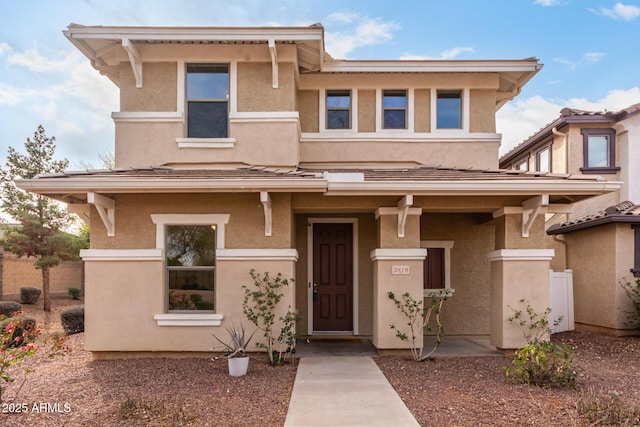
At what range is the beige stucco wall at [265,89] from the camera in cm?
912

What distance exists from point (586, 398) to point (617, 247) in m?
6.22

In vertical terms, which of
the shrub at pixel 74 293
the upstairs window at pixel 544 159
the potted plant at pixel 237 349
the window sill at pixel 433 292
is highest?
the upstairs window at pixel 544 159

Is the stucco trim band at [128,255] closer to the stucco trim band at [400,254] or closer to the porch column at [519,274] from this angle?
the stucco trim band at [400,254]

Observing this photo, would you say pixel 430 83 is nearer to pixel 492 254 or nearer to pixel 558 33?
pixel 492 254

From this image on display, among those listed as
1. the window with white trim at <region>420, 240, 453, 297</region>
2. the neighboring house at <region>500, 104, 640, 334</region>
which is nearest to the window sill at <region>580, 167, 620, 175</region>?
the neighboring house at <region>500, 104, 640, 334</region>

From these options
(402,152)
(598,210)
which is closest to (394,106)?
(402,152)

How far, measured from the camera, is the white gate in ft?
37.9

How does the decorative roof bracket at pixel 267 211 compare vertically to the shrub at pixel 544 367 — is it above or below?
above

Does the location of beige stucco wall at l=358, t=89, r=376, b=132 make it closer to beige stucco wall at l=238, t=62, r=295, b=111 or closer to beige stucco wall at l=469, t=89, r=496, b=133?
beige stucco wall at l=238, t=62, r=295, b=111

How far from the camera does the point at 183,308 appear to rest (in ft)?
27.2

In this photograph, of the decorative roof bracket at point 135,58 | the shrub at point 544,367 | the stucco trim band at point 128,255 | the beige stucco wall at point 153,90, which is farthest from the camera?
the beige stucco wall at point 153,90

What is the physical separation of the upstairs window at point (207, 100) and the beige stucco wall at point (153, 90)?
0.32 m

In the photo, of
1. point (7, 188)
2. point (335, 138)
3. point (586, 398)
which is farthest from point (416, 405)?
point (7, 188)

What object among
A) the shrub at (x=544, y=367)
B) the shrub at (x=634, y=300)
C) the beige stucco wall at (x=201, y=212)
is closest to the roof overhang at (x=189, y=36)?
the beige stucco wall at (x=201, y=212)
